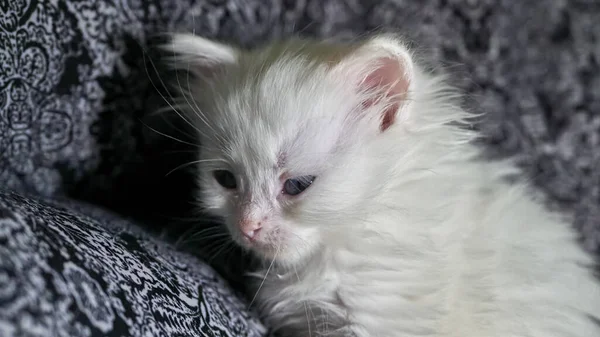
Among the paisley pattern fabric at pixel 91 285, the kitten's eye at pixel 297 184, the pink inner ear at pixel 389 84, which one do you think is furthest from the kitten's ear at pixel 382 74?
the paisley pattern fabric at pixel 91 285

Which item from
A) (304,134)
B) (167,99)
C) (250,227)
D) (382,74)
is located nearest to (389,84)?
(382,74)

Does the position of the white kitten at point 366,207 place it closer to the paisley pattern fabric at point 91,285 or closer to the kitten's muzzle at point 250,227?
the kitten's muzzle at point 250,227

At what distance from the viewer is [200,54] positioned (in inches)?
42.6

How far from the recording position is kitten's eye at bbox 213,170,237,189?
3.39 ft

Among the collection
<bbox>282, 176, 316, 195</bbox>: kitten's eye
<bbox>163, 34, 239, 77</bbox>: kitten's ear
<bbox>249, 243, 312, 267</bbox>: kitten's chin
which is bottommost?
<bbox>249, 243, 312, 267</bbox>: kitten's chin

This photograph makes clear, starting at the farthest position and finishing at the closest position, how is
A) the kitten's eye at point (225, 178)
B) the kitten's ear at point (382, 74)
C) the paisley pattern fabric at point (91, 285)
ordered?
the kitten's eye at point (225, 178) < the kitten's ear at point (382, 74) < the paisley pattern fabric at point (91, 285)

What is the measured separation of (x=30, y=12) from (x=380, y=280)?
0.74 metres

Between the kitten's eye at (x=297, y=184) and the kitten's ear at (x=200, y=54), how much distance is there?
0.27 m

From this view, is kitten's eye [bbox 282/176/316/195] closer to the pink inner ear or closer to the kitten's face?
the kitten's face

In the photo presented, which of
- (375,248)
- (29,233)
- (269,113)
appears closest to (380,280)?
(375,248)

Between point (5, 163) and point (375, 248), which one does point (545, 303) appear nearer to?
point (375, 248)

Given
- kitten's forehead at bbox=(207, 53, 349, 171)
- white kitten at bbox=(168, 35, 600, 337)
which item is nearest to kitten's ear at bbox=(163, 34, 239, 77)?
white kitten at bbox=(168, 35, 600, 337)

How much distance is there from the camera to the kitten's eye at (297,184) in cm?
93

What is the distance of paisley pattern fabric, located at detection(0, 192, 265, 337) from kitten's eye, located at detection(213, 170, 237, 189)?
155mm
